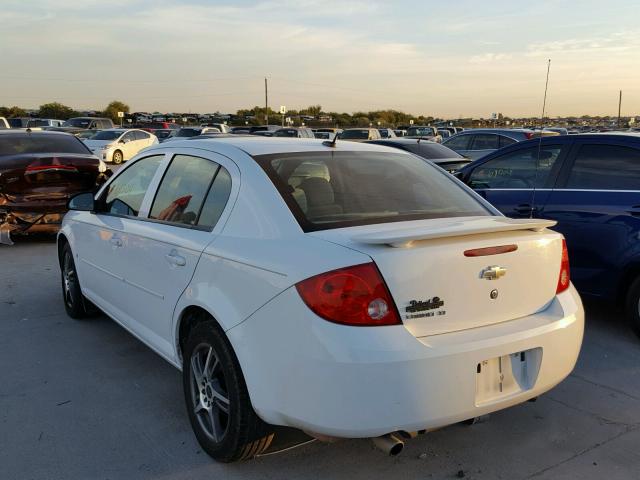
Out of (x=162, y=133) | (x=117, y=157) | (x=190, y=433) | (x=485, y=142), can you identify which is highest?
(x=485, y=142)

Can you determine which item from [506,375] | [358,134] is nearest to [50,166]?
[506,375]

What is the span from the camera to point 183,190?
366cm

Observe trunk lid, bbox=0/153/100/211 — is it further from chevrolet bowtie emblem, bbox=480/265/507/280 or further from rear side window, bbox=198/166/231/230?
chevrolet bowtie emblem, bbox=480/265/507/280

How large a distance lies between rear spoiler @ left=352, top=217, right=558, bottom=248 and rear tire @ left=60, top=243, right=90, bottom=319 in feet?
11.4

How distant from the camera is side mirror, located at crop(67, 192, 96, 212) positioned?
4.77m

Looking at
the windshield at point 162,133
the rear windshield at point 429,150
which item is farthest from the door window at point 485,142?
the windshield at point 162,133

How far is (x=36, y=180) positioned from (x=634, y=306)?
7620mm

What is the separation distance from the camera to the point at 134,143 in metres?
26.1

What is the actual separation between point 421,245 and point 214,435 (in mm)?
1445

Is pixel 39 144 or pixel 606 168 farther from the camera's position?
pixel 39 144

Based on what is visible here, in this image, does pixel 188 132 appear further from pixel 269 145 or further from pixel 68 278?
pixel 269 145

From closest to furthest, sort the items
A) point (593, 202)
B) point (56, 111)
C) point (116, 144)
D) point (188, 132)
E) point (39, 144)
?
1. point (593, 202)
2. point (39, 144)
3. point (116, 144)
4. point (188, 132)
5. point (56, 111)

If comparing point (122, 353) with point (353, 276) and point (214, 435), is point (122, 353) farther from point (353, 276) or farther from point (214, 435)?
point (353, 276)

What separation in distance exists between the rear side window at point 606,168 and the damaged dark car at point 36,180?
6.41 metres
